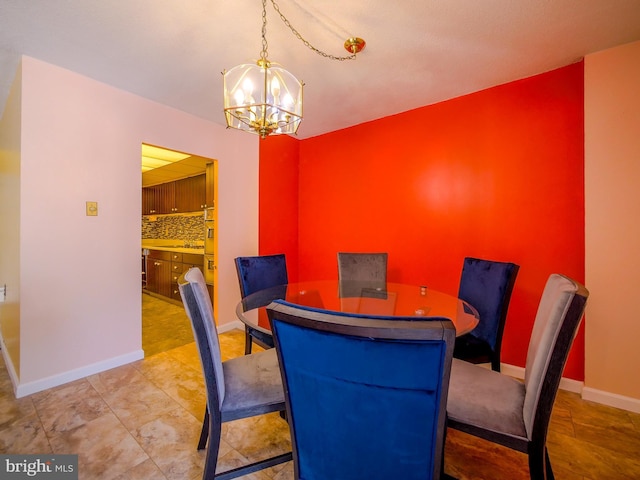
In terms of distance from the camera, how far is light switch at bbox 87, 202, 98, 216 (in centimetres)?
234

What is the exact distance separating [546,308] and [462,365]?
48 cm

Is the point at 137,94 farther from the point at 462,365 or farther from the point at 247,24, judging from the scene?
the point at 462,365

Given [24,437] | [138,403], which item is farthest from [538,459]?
[24,437]

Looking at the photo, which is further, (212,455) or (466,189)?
(466,189)

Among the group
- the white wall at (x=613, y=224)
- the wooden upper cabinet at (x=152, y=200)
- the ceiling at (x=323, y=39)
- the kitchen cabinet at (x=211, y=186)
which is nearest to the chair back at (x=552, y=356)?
the white wall at (x=613, y=224)

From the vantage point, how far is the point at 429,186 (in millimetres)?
2863

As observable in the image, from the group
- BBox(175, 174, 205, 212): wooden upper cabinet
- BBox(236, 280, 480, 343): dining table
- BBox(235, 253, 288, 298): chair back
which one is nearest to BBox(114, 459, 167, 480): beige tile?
BBox(236, 280, 480, 343): dining table

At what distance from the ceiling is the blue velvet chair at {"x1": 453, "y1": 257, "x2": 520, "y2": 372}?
153 cm

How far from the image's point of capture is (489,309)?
6.15ft

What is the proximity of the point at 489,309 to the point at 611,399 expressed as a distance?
1129 millimetres

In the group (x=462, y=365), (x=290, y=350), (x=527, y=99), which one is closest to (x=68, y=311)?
(x=290, y=350)

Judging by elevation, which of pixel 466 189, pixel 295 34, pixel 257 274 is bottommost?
Result: pixel 257 274

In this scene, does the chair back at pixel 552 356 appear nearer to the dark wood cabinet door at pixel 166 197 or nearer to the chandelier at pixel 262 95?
the chandelier at pixel 262 95

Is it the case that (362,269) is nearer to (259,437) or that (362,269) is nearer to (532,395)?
(259,437)
